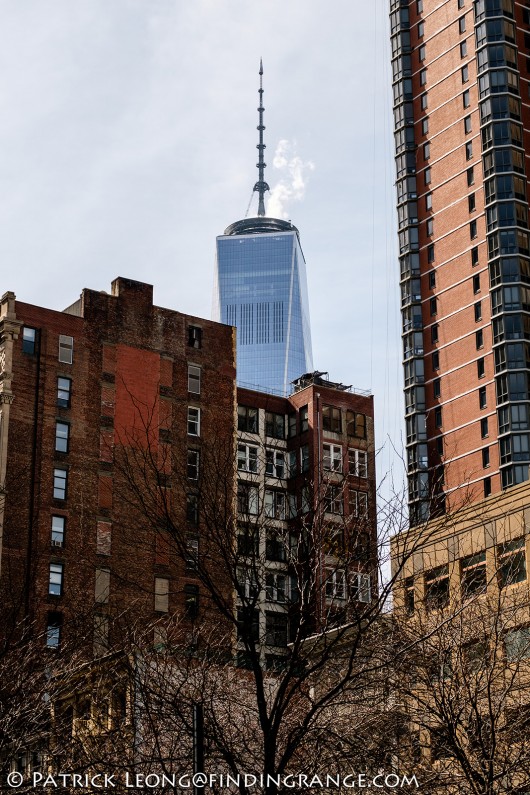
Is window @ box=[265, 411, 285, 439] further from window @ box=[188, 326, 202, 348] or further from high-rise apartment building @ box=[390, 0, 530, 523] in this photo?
high-rise apartment building @ box=[390, 0, 530, 523]

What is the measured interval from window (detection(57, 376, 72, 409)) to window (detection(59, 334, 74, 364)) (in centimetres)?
145

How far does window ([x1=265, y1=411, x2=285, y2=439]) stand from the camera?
359 ft

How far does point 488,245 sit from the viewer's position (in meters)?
109

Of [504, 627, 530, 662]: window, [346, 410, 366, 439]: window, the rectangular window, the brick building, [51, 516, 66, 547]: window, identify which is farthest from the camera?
[346, 410, 366, 439]: window

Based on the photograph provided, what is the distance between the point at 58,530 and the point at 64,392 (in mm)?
10095

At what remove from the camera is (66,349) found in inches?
3733

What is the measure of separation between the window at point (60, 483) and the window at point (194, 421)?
11255mm

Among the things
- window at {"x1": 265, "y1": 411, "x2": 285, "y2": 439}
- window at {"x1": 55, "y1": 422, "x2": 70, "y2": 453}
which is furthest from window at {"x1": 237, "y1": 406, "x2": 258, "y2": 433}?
window at {"x1": 55, "y1": 422, "x2": 70, "y2": 453}

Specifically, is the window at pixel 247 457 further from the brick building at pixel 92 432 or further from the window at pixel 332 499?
the window at pixel 332 499

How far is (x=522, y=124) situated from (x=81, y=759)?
3576 inches

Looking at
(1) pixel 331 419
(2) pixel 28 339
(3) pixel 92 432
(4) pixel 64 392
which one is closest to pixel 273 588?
(3) pixel 92 432

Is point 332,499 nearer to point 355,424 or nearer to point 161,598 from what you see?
point 161,598

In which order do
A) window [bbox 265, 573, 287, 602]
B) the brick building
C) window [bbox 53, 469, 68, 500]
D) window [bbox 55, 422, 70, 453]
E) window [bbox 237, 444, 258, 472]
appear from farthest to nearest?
window [bbox 237, 444, 258, 472]
window [bbox 55, 422, 70, 453]
window [bbox 53, 469, 68, 500]
the brick building
window [bbox 265, 573, 287, 602]

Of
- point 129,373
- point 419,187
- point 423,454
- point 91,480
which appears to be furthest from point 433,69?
point 91,480
